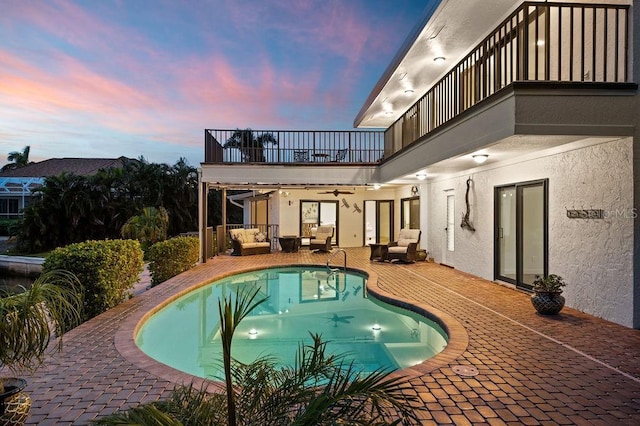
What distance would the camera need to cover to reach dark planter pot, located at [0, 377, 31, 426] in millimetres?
2811

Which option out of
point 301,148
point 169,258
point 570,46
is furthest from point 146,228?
point 570,46

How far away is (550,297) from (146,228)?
1658cm

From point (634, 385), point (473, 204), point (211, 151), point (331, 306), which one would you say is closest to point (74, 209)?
point (211, 151)

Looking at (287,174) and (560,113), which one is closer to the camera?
(560,113)

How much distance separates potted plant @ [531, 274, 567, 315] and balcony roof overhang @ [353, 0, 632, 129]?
4238mm

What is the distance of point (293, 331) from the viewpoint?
6824 millimetres

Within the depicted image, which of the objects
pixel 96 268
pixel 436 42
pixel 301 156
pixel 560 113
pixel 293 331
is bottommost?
pixel 293 331

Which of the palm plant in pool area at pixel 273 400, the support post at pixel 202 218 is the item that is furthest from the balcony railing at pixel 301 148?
the palm plant in pool area at pixel 273 400

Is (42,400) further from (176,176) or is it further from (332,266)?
(176,176)

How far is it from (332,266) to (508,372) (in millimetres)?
8610

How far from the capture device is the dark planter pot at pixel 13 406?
2.81 meters

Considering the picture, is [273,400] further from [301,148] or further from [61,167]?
[61,167]

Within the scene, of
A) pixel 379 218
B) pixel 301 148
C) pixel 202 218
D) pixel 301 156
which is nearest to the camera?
pixel 202 218

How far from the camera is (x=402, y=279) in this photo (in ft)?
32.7
